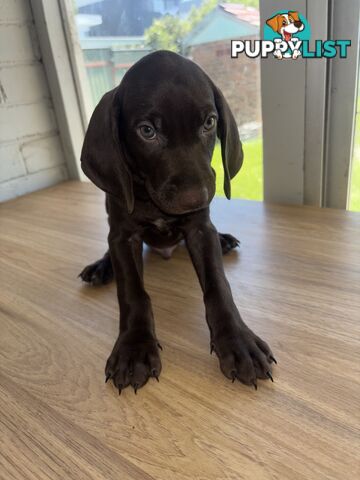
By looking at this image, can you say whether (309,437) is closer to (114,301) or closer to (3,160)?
(114,301)

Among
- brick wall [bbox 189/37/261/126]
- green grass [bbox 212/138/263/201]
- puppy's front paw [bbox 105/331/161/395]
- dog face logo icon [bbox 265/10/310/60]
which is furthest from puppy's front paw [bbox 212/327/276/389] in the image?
brick wall [bbox 189/37/261/126]

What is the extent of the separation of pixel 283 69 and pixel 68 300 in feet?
4.37

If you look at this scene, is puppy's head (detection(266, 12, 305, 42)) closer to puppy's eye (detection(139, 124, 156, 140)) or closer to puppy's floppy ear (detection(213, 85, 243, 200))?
puppy's floppy ear (detection(213, 85, 243, 200))

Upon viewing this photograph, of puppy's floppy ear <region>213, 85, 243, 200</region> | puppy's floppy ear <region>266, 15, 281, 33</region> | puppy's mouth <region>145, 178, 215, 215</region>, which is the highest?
puppy's floppy ear <region>266, 15, 281, 33</region>

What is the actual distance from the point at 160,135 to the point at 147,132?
40mm

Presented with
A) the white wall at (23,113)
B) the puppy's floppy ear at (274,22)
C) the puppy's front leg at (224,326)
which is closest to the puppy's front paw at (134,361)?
the puppy's front leg at (224,326)

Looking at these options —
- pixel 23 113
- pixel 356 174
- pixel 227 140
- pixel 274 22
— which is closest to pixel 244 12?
pixel 274 22

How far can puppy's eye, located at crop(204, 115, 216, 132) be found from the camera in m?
1.06

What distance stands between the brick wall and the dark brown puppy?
98 centimetres

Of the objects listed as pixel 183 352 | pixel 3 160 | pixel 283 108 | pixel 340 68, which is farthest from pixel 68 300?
pixel 3 160

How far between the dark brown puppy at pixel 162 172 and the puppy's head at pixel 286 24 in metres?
0.79

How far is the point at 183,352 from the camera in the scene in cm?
108

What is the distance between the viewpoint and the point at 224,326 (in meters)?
1.02
